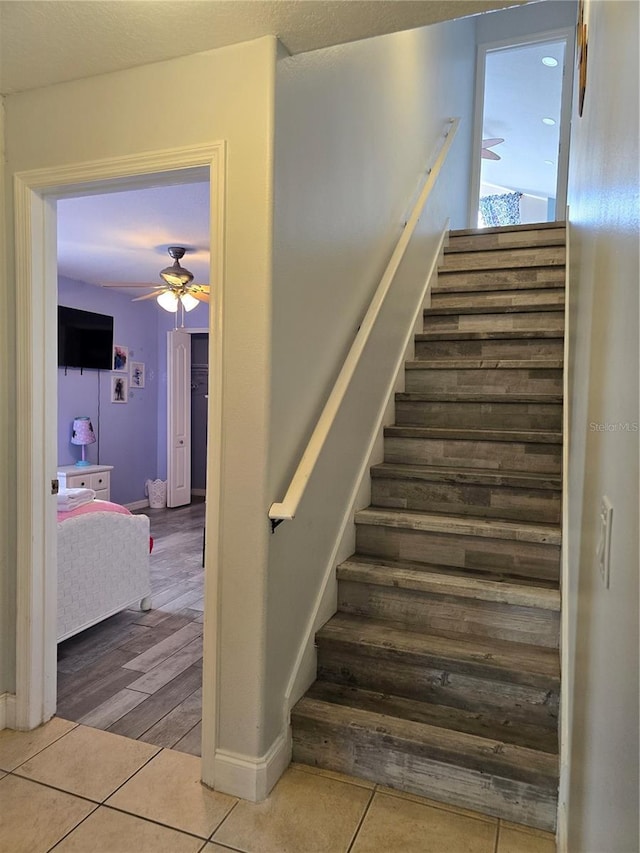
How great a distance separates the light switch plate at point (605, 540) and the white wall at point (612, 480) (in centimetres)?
2

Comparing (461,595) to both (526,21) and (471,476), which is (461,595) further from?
(526,21)

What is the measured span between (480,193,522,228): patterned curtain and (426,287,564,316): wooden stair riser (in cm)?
386

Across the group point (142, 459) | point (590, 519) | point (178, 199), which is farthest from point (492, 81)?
point (590, 519)

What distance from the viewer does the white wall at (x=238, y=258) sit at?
5.50 ft

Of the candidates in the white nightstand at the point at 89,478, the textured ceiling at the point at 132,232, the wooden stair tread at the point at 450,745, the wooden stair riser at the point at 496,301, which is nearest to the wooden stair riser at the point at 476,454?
the wooden stair riser at the point at 496,301

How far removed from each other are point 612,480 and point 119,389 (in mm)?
6155

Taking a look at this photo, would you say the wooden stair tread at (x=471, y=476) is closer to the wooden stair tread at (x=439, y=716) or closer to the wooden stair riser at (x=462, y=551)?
the wooden stair riser at (x=462, y=551)

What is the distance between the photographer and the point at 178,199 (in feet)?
11.4

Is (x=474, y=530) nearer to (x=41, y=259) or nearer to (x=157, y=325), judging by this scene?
(x=41, y=259)

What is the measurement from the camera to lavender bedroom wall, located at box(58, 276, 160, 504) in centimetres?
570

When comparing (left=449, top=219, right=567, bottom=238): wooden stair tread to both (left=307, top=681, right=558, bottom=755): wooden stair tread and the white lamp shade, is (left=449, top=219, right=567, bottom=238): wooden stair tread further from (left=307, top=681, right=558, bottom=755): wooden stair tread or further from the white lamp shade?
the white lamp shade

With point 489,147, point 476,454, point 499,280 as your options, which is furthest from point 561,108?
point 476,454

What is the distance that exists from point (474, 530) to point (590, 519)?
118cm

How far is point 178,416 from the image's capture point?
6891 mm
